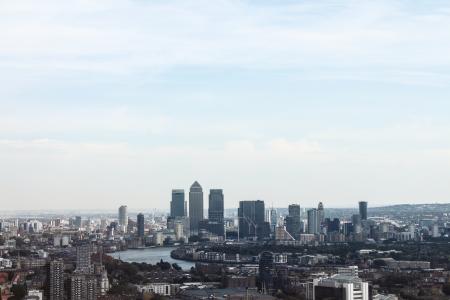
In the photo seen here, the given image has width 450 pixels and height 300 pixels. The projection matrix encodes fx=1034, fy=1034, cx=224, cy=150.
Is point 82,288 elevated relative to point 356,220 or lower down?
lower down

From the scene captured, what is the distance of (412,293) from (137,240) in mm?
33817

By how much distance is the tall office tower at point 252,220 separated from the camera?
60.5m

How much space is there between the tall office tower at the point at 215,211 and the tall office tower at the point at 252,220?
1.55 meters

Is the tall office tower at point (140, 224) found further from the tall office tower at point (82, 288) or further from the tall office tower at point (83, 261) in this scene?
the tall office tower at point (82, 288)

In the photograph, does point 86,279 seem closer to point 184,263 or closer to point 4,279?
point 4,279

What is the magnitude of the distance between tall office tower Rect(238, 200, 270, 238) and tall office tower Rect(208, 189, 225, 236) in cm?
155

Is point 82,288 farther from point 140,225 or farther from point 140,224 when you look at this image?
point 140,225

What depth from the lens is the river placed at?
40.8 metres

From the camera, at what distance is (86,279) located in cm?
2309

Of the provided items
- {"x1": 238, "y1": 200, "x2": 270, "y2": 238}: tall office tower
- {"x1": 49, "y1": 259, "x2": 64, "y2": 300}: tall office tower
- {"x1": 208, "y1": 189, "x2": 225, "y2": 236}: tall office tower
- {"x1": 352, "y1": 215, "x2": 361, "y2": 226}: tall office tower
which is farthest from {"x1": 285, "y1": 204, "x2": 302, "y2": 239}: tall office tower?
{"x1": 49, "y1": 259, "x2": 64, "y2": 300}: tall office tower

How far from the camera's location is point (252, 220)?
62.6 metres

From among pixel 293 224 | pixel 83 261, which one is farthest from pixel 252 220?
pixel 83 261

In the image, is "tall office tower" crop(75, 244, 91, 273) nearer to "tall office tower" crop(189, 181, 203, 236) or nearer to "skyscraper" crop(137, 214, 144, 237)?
"skyscraper" crop(137, 214, 144, 237)

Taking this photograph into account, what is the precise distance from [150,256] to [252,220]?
57.5 feet
